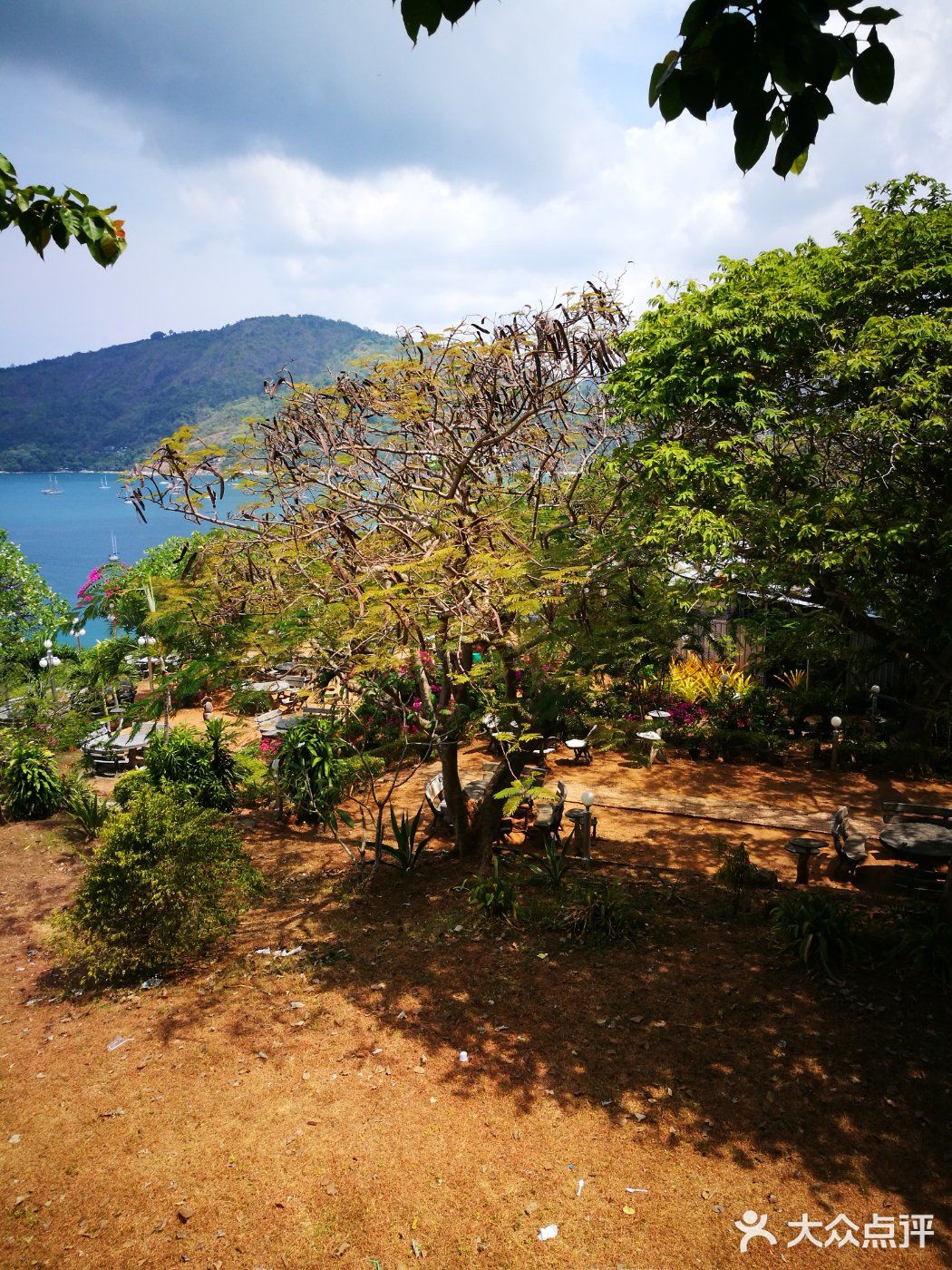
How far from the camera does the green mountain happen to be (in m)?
96.0

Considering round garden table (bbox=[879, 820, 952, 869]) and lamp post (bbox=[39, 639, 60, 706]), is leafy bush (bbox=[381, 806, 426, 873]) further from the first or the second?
lamp post (bbox=[39, 639, 60, 706])

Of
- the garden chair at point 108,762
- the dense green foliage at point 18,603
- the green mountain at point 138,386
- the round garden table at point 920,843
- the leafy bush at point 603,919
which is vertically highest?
the green mountain at point 138,386

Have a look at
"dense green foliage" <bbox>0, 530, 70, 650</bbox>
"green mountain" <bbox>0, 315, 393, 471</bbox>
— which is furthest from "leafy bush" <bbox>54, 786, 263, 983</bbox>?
"green mountain" <bbox>0, 315, 393, 471</bbox>

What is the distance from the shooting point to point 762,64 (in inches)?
60.4

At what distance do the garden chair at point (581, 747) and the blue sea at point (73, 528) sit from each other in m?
29.8

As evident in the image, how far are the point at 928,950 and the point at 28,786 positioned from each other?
11.3 meters

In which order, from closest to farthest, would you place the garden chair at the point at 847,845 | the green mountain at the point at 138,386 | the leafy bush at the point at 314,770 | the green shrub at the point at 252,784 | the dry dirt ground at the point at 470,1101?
the dry dirt ground at the point at 470,1101 < the garden chair at the point at 847,845 < the leafy bush at the point at 314,770 < the green shrub at the point at 252,784 < the green mountain at the point at 138,386

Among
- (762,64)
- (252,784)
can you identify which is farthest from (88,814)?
(762,64)

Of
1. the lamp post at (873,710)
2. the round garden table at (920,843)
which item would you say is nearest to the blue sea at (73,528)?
the lamp post at (873,710)

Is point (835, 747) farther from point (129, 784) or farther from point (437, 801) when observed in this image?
point (129, 784)

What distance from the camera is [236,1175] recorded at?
3885mm

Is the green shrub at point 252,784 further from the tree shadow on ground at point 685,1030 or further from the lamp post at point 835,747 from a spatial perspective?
the lamp post at point 835,747

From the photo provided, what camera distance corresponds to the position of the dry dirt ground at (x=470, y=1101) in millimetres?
3521

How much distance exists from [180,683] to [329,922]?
10.2 feet
